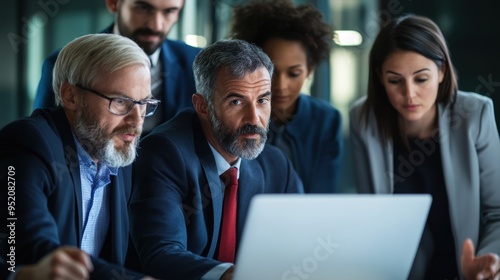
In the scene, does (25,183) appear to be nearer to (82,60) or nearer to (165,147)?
(82,60)

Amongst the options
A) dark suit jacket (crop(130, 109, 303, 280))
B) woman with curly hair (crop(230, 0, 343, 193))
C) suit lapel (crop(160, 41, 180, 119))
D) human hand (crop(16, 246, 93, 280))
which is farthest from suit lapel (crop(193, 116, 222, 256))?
human hand (crop(16, 246, 93, 280))

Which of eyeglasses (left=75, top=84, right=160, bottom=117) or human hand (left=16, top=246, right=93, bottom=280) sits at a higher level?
eyeglasses (left=75, top=84, right=160, bottom=117)

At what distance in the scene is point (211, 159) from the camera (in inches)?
92.8

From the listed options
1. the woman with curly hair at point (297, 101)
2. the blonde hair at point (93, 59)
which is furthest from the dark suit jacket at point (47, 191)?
the woman with curly hair at point (297, 101)

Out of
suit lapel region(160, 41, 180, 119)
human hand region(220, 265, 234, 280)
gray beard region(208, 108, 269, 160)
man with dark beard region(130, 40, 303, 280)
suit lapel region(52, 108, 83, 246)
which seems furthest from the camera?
suit lapel region(160, 41, 180, 119)

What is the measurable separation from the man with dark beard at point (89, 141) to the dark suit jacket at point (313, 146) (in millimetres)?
945

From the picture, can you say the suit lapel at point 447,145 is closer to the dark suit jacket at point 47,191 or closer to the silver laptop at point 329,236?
the silver laptop at point 329,236

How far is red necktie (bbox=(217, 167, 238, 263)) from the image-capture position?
2.32 meters

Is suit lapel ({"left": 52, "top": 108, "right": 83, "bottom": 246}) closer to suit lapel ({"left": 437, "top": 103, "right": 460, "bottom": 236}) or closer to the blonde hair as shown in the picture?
the blonde hair

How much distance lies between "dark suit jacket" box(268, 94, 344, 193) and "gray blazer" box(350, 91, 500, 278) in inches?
5.1

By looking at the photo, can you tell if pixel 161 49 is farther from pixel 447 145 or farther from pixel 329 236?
pixel 329 236

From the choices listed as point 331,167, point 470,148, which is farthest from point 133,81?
point 470,148

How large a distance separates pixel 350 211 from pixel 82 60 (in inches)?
35.8

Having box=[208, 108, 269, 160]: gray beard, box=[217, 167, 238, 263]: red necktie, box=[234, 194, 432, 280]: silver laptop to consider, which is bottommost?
box=[217, 167, 238, 263]: red necktie
